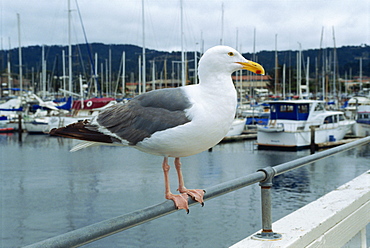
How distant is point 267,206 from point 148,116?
0.86 metres

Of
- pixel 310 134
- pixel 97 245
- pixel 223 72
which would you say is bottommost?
pixel 97 245

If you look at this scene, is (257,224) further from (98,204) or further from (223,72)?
(223,72)

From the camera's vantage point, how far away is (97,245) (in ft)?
46.0

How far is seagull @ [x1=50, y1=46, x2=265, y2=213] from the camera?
8.14 feet

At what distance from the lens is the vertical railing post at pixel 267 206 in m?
2.72

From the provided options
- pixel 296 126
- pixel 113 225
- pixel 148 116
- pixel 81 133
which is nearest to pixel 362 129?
pixel 296 126

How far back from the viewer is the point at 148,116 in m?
2.67

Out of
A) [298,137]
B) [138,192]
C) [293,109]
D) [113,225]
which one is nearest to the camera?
[113,225]

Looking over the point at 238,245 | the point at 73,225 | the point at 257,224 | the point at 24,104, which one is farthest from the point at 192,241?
the point at 24,104

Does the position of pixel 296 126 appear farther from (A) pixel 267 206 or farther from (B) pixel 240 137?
(A) pixel 267 206

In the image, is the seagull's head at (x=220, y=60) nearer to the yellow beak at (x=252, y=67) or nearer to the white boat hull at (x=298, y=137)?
the yellow beak at (x=252, y=67)

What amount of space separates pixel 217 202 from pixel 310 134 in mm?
14567

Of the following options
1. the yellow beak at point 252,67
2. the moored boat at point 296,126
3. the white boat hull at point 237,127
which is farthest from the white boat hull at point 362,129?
the yellow beak at point 252,67

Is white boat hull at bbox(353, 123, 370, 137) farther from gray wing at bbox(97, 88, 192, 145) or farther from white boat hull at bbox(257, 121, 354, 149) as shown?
gray wing at bbox(97, 88, 192, 145)
